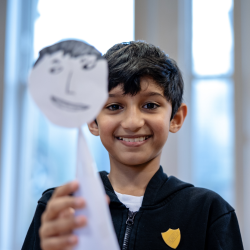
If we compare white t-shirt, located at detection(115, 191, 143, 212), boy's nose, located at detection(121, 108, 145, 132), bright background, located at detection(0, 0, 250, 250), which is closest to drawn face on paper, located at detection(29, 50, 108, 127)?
boy's nose, located at detection(121, 108, 145, 132)

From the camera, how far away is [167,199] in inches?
28.1

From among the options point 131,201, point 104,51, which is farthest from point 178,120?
point 104,51

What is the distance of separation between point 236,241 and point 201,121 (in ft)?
2.91

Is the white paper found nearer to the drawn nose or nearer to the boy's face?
the drawn nose

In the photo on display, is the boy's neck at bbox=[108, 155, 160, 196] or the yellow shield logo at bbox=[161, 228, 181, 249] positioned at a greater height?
the boy's neck at bbox=[108, 155, 160, 196]

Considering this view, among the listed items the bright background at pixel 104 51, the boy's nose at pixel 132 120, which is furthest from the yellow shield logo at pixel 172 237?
the bright background at pixel 104 51

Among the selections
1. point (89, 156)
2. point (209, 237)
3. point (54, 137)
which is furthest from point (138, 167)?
point (54, 137)

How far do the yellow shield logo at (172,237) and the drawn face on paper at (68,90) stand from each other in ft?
1.28

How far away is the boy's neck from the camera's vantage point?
74 cm

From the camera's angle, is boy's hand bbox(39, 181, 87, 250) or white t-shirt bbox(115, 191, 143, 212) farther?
white t-shirt bbox(115, 191, 143, 212)

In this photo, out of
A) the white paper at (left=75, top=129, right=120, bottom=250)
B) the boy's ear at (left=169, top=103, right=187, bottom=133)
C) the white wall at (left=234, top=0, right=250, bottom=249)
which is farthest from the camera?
the white wall at (left=234, top=0, right=250, bottom=249)

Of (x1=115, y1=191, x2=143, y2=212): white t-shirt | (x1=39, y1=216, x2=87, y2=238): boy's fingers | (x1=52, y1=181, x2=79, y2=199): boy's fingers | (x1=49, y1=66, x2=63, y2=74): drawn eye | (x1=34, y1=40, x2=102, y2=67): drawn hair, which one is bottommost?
(x1=115, y1=191, x2=143, y2=212): white t-shirt

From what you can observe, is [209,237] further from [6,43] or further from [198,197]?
[6,43]

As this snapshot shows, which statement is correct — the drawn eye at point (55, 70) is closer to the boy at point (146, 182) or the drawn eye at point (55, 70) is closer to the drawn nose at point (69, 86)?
the drawn nose at point (69, 86)
